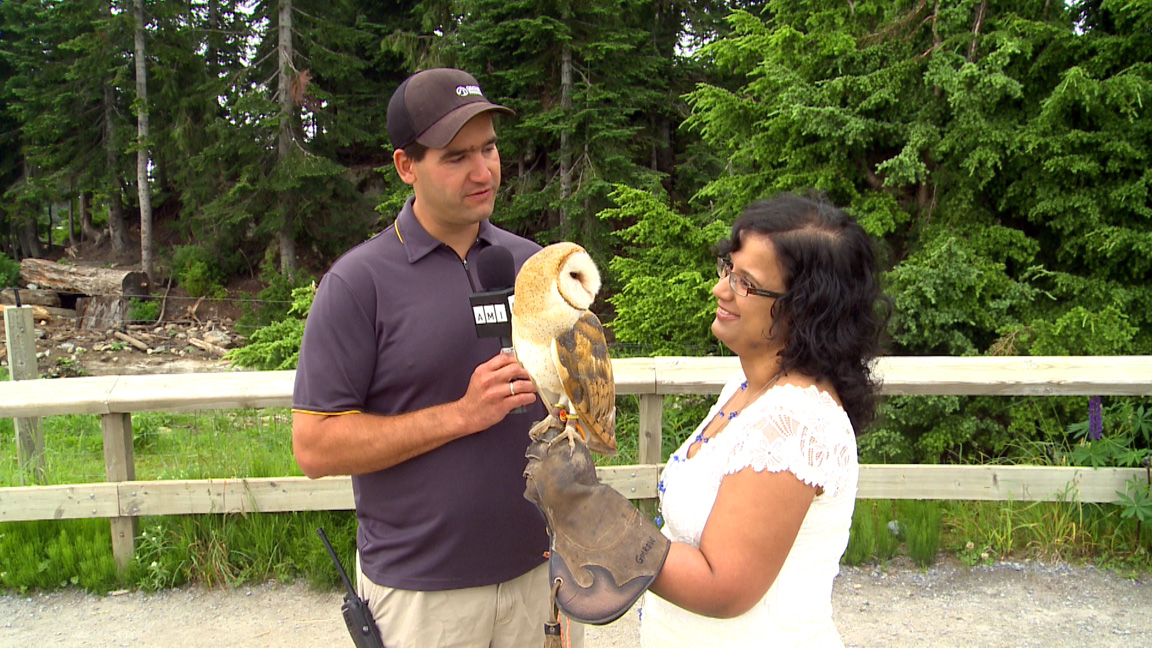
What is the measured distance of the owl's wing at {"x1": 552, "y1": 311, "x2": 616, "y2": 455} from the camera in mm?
1646

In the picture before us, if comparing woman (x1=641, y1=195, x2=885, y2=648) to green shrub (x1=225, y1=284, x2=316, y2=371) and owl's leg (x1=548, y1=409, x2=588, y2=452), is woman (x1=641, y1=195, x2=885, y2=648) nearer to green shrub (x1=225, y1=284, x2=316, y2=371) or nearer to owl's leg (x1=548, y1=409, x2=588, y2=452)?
owl's leg (x1=548, y1=409, x2=588, y2=452)

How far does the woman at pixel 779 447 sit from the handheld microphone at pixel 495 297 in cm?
46

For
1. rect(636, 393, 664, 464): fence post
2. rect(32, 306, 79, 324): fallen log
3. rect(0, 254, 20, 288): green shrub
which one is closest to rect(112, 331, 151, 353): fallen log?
rect(32, 306, 79, 324): fallen log

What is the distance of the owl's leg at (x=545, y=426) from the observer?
1.59 metres

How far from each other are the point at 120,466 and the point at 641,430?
2.37 meters

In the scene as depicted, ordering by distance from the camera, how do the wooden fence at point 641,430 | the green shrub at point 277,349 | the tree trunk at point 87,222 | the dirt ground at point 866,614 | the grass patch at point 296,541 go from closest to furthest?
the dirt ground at point 866,614 → the wooden fence at point 641,430 → the grass patch at point 296,541 → the green shrub at point 277,349 → the tree trunk at point 87,222

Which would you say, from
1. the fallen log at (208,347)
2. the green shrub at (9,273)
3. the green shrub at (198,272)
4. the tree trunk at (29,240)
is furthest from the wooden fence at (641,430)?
the tree trunk at (29,240)

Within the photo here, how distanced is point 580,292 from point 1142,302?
5.49m

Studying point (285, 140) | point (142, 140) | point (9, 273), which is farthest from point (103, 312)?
point (285, 140)

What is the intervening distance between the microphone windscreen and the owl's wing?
0.21 meters

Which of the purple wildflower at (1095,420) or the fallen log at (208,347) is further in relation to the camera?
the fallen log at (208,347)

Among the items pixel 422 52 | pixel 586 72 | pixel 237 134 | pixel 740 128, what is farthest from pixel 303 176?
pixel 740 128

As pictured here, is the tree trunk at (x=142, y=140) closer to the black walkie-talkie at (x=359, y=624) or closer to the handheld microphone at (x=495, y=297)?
the black walkie-talkie at (x=359, y=624)

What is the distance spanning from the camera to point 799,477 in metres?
1.30
